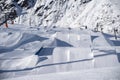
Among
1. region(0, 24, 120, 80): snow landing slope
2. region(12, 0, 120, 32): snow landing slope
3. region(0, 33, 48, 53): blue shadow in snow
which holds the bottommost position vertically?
region(0, 24, 120, 80): snow landing slope

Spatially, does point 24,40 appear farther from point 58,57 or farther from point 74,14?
point 74,14

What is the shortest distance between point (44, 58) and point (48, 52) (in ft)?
1.62

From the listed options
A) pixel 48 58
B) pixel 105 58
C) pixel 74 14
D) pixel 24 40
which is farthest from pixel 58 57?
pixel 74 14

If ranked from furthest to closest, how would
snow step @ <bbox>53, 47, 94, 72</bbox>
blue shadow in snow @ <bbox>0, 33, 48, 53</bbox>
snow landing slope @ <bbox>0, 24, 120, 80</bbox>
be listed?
blue shadow in snow @ <bbox>0, 33, 48, 53</bbox> → snow step @ <bbox>53, 47, 94, 72</bbox> → snow landing slope @ <bbox>0, 24, 120, 80</bbox>

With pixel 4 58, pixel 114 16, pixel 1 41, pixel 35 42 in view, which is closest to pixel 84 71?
pixel 4 58

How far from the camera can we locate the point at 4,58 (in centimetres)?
711

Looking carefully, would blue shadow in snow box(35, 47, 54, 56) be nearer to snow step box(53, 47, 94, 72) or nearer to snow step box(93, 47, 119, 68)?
snow step box(53, 47, 94, 72)

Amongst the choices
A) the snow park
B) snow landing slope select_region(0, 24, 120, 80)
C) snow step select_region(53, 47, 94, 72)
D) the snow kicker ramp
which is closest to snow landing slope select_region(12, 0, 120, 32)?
the snow park

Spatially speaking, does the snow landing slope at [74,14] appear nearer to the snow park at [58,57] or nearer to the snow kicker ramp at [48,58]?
the snow park at [58,57]

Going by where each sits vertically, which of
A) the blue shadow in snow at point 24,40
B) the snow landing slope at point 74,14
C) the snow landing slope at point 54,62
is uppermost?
the snow landing slope at point 74,14

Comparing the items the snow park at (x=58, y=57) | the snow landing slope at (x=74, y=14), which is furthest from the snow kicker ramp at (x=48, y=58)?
the snow landing slope at (x=74, y=14)

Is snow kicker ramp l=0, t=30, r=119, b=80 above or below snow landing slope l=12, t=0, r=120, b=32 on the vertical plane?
below

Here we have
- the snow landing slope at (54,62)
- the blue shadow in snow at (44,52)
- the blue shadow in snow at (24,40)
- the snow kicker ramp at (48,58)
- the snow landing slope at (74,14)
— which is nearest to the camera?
the snow landing slope at (54,62)

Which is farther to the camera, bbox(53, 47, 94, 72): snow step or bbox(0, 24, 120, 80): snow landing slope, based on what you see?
bbox(53, 47, 94, 72): snow step
